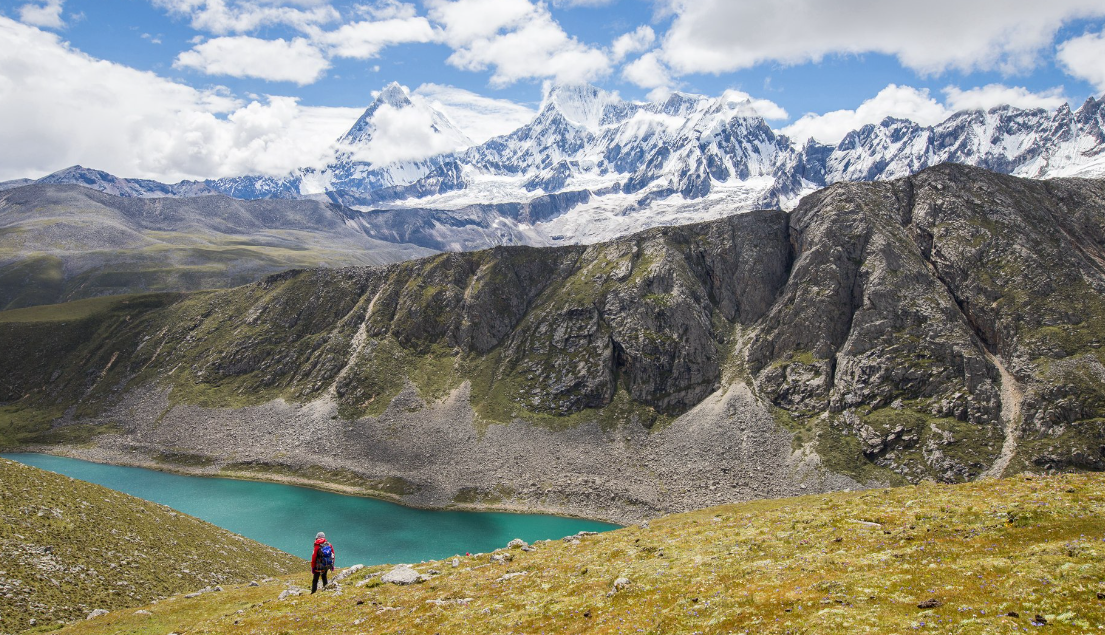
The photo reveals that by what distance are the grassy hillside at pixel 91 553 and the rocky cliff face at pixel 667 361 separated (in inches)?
2051

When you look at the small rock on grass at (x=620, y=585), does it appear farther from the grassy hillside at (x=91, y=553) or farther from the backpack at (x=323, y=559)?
the grassy hillside at (x=91, y=553)

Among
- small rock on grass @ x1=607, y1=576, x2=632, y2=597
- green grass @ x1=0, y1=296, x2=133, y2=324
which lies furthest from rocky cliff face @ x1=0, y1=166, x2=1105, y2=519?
small rock on grass @ x1=607, y1=576, x2=632, y2=597

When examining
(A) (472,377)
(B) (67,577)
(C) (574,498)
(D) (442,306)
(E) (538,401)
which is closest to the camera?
(B) (67,577)

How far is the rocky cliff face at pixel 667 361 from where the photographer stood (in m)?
101

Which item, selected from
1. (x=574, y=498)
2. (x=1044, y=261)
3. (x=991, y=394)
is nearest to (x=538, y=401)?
(x=574, y=498)

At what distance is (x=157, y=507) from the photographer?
6456 centimetres

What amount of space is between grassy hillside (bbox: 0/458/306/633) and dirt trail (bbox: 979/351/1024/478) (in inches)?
4199

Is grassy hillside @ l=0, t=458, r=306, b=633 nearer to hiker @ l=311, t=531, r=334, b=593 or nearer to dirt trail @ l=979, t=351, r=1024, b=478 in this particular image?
hiker @ l=311, t=531, r=334, b=593

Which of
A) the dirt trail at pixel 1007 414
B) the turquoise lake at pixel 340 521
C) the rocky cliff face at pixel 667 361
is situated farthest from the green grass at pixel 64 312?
the dirt trail at pixel 1007 414

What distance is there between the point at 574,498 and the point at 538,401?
97.3 ft

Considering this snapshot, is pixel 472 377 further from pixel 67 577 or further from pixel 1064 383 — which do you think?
pixel 1064 383

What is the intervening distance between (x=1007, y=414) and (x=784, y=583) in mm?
97781

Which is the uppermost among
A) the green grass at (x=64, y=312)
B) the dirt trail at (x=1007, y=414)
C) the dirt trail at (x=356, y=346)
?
the green grass at (x=64, y=312)

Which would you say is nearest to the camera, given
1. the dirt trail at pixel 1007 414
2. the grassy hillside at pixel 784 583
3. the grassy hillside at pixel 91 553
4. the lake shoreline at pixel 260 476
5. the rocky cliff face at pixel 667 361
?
the grassy hillside at pixel 784 583
